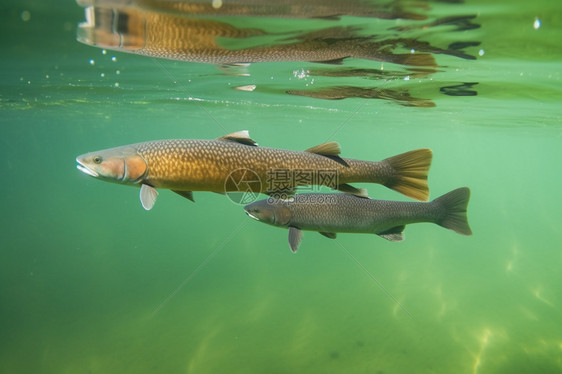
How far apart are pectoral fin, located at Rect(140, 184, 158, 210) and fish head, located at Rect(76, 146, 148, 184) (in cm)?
17

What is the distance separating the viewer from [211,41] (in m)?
7.77

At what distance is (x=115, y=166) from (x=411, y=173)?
3.96 m

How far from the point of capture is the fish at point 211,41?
6.86 m

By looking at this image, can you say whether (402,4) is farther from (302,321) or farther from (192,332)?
(192,332)

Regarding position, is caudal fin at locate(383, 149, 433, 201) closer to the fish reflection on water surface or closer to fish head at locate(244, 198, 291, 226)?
fish head at locate(244, 198, 291, 226)

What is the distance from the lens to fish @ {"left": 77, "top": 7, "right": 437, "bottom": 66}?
6.86 meters

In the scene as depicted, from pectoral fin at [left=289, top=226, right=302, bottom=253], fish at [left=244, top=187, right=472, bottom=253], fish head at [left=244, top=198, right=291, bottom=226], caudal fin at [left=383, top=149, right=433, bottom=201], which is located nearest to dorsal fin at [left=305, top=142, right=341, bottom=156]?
caudal fin at [left=383, top=149, right=433, bottom=201]

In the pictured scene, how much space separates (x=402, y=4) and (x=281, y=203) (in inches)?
155

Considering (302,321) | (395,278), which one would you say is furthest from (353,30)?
(395,278)

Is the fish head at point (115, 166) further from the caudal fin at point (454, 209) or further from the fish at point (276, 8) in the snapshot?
the caudal fin at point (454, 209)

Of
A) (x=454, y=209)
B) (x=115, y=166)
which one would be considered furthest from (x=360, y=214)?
(x=115, y=166)

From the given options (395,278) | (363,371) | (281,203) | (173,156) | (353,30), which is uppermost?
(353,30)

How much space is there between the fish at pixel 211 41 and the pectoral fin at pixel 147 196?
154 inches

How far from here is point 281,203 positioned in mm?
5902
